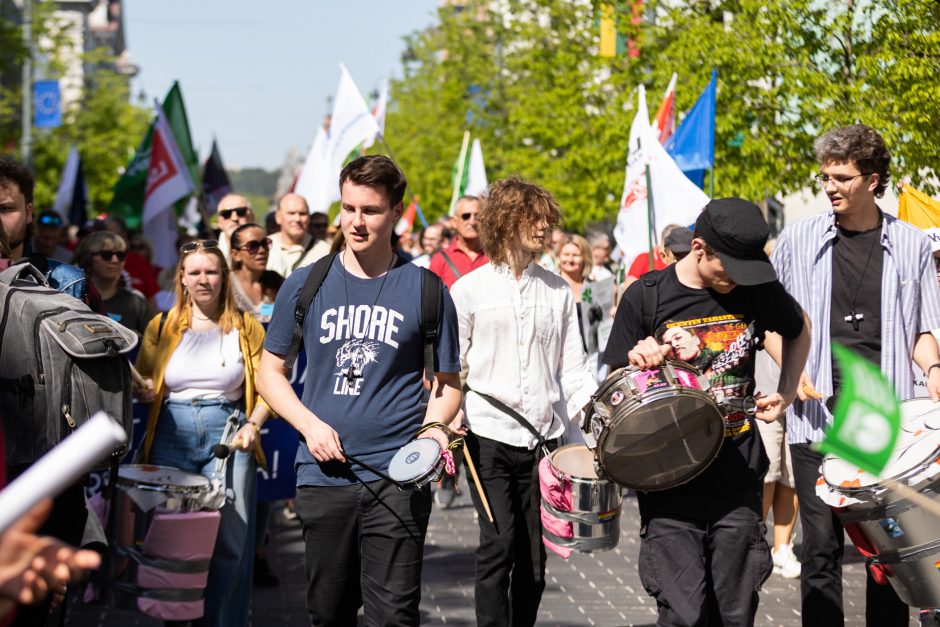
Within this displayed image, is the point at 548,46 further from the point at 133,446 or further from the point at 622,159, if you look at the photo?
the point at 133,446

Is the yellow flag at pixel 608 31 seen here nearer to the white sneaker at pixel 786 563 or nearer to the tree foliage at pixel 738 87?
the tree foliage at pixel 738 87

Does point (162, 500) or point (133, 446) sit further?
point (133, 446)

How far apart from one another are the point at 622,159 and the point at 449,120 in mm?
18603

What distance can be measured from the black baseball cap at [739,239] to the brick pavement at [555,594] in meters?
2.80

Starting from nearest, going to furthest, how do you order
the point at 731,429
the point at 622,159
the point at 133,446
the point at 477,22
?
the point at 731,429
the point at 133,446
the point at 622,159
the point at 477,22

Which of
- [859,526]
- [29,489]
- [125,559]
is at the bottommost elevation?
[125,559]

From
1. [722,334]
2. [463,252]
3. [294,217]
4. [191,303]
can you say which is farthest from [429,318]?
[294,217]

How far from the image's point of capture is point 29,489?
6.17ft

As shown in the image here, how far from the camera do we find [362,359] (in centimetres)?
480

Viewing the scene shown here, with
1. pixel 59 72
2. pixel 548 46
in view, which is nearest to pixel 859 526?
pixel 548 46

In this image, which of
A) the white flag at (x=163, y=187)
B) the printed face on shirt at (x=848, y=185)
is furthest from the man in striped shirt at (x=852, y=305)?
the white flag at (x=163, y=187)

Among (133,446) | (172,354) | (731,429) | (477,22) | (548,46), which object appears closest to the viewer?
(731,429)

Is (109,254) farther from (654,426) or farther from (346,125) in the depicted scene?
(346,125)

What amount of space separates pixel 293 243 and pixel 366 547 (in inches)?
228
